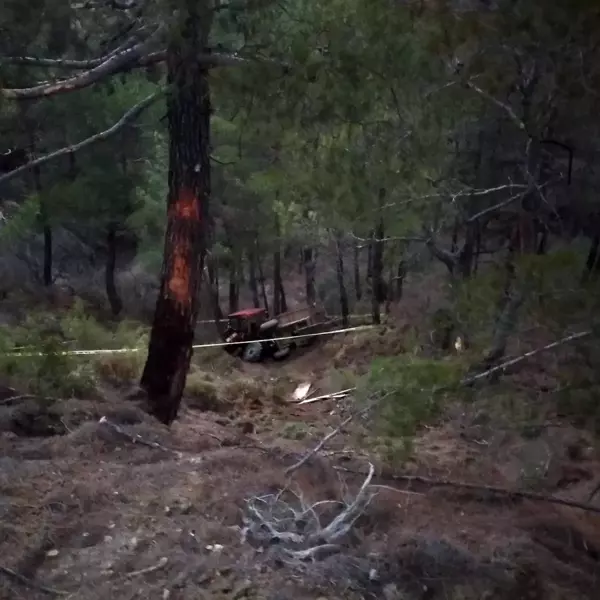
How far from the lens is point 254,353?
43.2ft

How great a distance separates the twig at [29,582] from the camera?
10.3ft

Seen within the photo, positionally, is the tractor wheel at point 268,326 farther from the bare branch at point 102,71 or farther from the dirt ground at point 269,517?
the bare branch at point 102,71

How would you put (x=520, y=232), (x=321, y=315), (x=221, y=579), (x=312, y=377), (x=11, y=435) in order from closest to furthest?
(x=221, y=579), (x=11, y=435), (x=520, y=232), (x=312, y=377), (x=321, y=315)

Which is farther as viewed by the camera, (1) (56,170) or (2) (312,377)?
(1) (56,170)

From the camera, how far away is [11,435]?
17.2ft

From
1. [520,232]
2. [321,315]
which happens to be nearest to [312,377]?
[321,315]

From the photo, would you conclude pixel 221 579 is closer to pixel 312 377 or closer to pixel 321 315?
pixel 312 377

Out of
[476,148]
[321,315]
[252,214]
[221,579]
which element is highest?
[476,148]

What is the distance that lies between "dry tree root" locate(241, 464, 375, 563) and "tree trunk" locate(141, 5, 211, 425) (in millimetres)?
2468

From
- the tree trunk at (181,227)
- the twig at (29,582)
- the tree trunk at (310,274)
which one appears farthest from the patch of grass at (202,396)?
the tree trunk at (310,274)

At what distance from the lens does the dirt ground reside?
131 inches

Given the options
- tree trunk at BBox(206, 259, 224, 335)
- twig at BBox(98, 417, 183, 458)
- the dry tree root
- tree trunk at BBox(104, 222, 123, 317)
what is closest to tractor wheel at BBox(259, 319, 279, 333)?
tree trunk at BBox(206, 259, 224, 335)

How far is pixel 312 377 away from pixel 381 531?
7868mm

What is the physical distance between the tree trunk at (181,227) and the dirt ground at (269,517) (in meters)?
0.42
